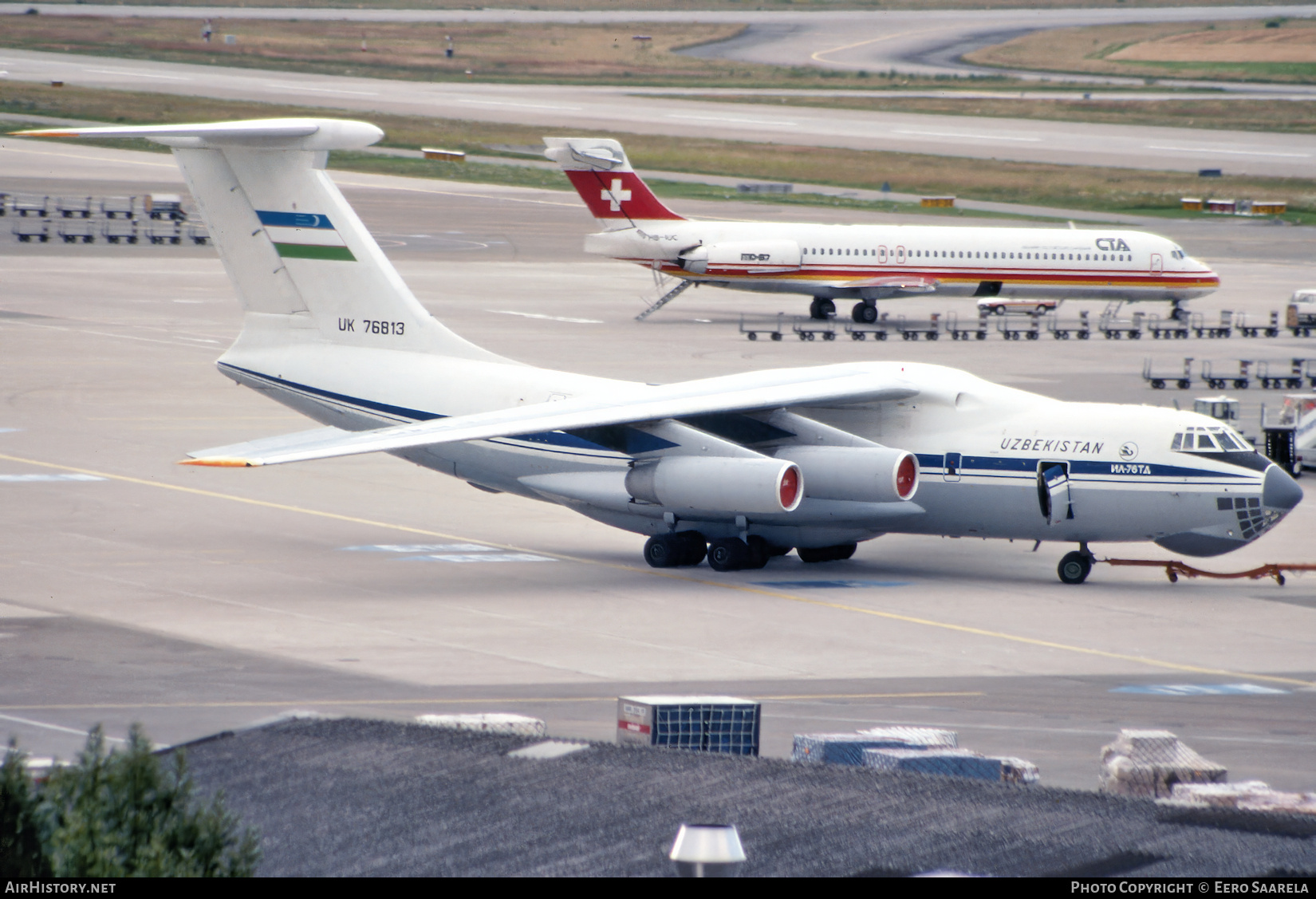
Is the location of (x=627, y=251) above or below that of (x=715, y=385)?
above

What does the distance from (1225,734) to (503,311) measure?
49.1 m

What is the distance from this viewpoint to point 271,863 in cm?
1281

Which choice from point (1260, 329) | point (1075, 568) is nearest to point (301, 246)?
point (1075, 568)

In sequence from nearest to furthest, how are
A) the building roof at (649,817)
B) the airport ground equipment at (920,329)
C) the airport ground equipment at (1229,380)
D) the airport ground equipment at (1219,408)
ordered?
the building roof at (649,817) < the airport ground equipment at (1219,408) < the airport ground equipment at (1229,380) < the airport ground equipment at (920,329)

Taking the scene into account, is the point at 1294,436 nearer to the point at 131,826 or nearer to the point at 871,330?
the point at 871,330

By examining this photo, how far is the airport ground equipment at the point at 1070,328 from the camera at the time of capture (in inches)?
2549

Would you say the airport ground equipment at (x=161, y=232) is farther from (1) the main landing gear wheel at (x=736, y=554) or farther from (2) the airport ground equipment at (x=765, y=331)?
(1) the main landing gear wheel at (x=736, y=554)

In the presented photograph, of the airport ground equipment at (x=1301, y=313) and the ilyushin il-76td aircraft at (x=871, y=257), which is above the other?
the ilyushin il-76td aircraft at (x=871, y=257)

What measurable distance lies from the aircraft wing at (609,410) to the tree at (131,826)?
14593 mm

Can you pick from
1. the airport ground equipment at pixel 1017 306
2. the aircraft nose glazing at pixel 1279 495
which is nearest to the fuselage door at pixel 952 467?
the aircraft nose glazing at pixel 1279 495

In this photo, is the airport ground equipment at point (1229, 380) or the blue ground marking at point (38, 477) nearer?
the blue ground marking at point (38, 477)

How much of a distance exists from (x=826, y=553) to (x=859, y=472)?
2.50 meters
